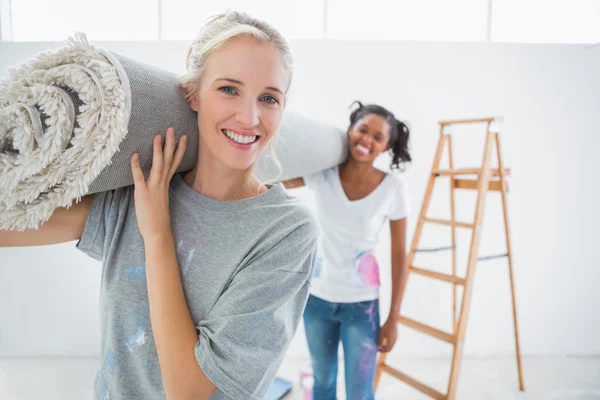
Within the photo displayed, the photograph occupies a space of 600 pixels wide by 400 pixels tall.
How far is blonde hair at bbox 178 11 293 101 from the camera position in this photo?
59 cm

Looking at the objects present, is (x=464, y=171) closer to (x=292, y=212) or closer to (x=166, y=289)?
(x=292, y=212)

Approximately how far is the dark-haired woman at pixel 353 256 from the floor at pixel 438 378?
735mm

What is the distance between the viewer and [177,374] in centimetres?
51

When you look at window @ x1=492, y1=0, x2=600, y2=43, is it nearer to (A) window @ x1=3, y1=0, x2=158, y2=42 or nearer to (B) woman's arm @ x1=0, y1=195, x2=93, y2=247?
(A) window @ x1=3, y1=0, x2=158, y2=42

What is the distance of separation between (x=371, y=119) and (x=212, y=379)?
1133mm

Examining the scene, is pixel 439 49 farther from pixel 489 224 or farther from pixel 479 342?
pixel 479 342

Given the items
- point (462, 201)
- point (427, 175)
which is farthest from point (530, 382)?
point (427, 175)

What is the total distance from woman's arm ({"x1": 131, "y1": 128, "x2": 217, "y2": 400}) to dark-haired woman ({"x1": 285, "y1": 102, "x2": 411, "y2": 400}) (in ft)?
2.90

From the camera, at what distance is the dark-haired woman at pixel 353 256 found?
140 centimetres

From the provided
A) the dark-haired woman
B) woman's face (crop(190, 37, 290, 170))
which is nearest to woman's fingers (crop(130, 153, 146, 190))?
woman's face (crop(190, 37, 290, 170))

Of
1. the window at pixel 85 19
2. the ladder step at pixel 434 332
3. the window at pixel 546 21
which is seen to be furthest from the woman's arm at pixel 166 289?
the window at pixel 546 21

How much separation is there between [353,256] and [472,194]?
125 centimetres

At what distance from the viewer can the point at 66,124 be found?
46 cm

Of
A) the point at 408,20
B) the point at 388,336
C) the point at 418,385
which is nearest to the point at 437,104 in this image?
the point at 408,20
